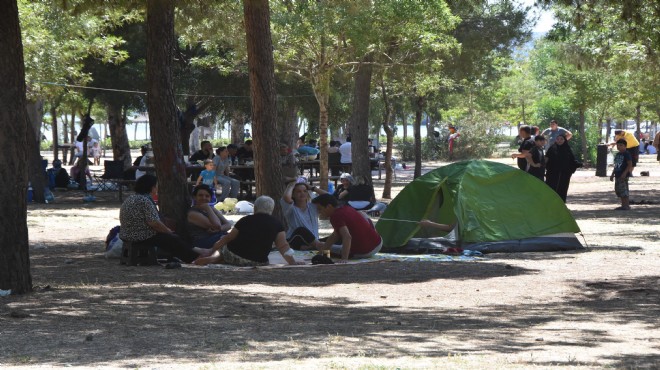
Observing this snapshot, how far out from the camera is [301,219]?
1555 centimetres

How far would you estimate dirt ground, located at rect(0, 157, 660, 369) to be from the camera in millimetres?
7539

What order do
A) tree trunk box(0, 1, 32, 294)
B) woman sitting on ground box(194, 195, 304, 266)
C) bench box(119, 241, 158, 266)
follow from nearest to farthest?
tree trunk box(0, 1, 32, 294)
woman sitting on ground box(194, 195, 304, 266)
bench box(119, 241, 158, 266)

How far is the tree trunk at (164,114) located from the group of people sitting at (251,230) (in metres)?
0.56

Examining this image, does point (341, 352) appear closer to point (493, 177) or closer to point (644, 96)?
point (493, 177)

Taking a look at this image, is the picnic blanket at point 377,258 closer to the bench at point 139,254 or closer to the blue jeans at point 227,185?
the bench at point 139,254

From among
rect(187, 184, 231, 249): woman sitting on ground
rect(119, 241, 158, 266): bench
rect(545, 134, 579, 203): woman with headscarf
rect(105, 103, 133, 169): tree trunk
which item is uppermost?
rect(105, 103, 133, 169): tree trunk

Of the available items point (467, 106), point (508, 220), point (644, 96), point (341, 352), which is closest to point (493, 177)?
point (508, 220)

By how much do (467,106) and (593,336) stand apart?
60.3 m

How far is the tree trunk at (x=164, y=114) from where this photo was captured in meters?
15.6

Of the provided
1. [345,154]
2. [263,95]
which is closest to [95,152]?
[345,154]

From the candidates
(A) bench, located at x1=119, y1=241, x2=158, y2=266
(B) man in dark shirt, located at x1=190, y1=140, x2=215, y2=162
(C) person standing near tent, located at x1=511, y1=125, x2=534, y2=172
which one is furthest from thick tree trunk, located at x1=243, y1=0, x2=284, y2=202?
(B) man in dark shirt, located at x1=190, y1=140, x2=215, y2=162

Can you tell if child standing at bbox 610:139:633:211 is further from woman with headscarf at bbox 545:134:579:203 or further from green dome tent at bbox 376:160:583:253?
green dome tent at bbox 376:160:583:253

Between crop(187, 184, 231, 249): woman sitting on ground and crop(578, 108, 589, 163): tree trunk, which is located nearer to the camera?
crop(187, 184, 231, 249): woman sitting on ground

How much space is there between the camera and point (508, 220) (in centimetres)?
1602
